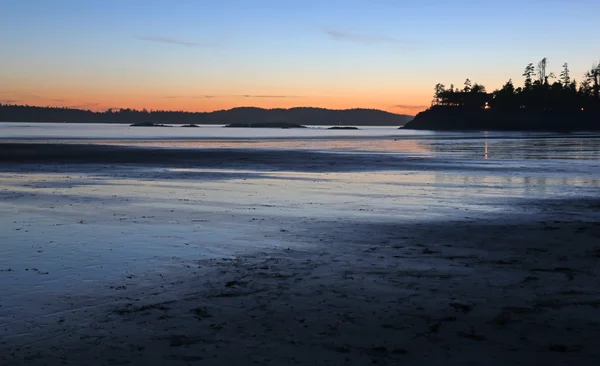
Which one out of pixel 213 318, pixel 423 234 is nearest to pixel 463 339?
pixel 213 318

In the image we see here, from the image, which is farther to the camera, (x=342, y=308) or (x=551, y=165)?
(x=551, y=165)

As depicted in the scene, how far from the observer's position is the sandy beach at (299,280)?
700 cm

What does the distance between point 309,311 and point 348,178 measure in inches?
895

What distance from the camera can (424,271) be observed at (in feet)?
35.5

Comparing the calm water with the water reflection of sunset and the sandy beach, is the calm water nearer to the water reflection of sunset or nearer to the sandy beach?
the water reflection of sunset

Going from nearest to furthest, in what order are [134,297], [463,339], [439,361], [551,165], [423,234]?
[439,361], [463,339], [134,297], [423,234], [551,165]

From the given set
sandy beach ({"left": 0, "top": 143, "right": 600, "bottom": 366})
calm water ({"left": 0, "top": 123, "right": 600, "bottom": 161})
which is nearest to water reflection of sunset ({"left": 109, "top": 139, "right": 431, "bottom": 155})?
calm water ({"left": 0, "top": 123, "right": 600, "bottom": 161})

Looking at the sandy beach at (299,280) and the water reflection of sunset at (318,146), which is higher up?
the water reflection of sunset at (318,146)

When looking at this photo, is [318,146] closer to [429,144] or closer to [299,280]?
[429,144]

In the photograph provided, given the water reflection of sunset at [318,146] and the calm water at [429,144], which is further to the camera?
the water reflection of sunset at [318,146]

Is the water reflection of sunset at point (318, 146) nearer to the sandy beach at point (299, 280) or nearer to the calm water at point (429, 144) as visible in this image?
the calm water at point (429, 144)

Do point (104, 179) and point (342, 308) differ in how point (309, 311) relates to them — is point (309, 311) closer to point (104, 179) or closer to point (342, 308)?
point (342, 308)

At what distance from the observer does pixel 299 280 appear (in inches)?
403

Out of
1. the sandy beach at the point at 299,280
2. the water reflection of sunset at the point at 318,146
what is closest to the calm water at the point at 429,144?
the water reflection of sunset at the point at 318,146
